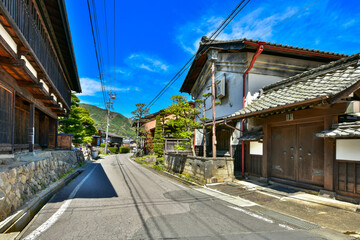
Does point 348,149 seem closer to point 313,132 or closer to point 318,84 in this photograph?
point 313,132

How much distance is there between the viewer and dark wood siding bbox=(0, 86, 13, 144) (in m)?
6.95

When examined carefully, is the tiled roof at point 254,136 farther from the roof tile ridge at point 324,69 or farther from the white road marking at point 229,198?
the white road marking at point 229,198

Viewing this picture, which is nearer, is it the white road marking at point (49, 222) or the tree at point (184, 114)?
the white road marking at point (49, 222)

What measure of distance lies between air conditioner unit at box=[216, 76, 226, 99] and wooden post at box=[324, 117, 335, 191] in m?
6.68

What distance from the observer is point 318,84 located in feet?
22.8

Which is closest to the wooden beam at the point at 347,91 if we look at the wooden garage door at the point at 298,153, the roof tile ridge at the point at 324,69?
the wooden garage door at the point at 298,153

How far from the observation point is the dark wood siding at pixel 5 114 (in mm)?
6954

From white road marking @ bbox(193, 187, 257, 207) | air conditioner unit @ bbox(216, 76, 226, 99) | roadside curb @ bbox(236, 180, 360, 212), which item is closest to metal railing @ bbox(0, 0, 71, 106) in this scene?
white road marking @ bbox(193, 187, 257, 207)

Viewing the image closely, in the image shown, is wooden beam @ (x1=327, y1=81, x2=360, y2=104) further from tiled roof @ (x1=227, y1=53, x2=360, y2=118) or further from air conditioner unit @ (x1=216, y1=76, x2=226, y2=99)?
air conditioner unit @ (x1=216, y1=76, x2=226, y2=99)

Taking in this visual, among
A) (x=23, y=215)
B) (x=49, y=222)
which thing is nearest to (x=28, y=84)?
(x=23, y=215)

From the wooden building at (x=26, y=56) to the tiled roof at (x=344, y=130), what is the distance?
8.56m

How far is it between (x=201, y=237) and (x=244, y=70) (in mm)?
9180

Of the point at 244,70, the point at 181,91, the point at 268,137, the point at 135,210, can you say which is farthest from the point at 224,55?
the point at 135,210

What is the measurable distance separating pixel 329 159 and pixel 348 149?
0.64m
